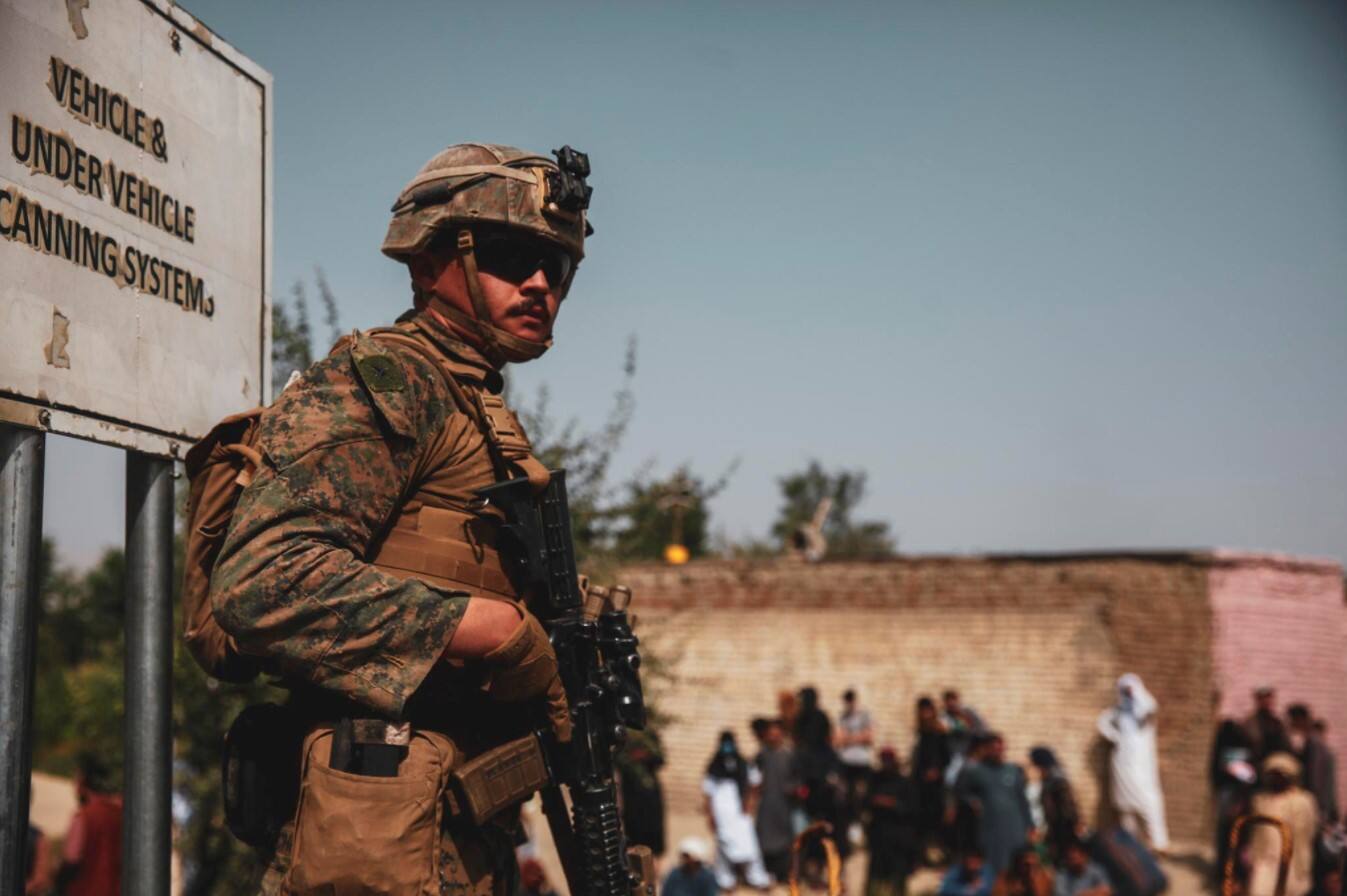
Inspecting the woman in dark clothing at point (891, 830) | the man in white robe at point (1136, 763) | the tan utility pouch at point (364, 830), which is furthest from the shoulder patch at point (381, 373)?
the man in white robe at point (1136, 763)

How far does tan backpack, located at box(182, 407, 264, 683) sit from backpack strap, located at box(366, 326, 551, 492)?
0.31 metres

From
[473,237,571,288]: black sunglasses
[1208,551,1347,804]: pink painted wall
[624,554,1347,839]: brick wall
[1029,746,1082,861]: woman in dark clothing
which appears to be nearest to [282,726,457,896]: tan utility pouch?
[473,237,571,288]: black sunglasses

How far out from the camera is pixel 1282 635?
53.0 feet

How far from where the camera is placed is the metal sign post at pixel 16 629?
2.32 m

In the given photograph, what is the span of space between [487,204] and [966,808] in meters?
9.71

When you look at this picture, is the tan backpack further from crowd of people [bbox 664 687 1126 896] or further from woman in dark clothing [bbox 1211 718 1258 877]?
woman in dark clothing [bbox 1211 718 1258 877]

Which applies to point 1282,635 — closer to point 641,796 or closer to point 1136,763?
point 1136,763

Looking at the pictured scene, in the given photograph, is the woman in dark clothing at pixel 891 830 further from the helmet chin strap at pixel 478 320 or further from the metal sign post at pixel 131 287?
the helmet chin strap at pixel 478 320

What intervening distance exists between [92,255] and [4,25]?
0.42 m

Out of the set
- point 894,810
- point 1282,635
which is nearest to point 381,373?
point 894,810

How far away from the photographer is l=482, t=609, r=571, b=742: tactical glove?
2406 millimetres

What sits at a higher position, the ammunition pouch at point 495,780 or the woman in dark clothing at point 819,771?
the ammunition pouch at point 495,780

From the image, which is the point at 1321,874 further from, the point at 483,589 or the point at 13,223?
the point at 13,223

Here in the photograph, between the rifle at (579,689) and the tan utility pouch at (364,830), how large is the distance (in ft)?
0.98
